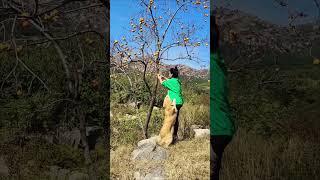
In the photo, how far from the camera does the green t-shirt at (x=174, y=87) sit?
7.32 m

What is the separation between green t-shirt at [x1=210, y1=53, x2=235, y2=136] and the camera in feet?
17.9

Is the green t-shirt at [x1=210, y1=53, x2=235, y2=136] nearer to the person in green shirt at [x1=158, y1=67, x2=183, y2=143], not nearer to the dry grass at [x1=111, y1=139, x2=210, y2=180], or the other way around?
the dry grass at [x1=111, y1=139, x2=210, y2=180]

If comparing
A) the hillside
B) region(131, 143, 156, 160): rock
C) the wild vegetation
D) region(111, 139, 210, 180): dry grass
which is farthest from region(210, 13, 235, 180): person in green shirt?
the hillside

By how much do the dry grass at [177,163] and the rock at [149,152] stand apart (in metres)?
0.10

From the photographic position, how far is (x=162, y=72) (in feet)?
26.5

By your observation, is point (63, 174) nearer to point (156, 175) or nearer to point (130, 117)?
point (156, 175)

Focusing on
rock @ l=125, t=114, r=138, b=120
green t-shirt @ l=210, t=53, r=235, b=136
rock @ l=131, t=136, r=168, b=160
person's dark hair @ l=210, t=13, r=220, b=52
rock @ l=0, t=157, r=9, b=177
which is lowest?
rock @ l=0, t=157, r=9, b=177

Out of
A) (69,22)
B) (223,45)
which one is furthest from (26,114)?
(223,45)

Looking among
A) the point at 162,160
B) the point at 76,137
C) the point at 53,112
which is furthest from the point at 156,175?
the point at 53,112

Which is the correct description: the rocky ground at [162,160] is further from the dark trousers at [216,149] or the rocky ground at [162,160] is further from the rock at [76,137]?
the rock at [76,137]

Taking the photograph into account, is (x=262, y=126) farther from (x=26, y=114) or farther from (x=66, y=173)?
(x=26, y=114)

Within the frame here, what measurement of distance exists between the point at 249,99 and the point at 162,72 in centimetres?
166

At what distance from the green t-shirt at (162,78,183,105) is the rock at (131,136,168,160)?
77 cm

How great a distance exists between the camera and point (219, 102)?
5523 mm
